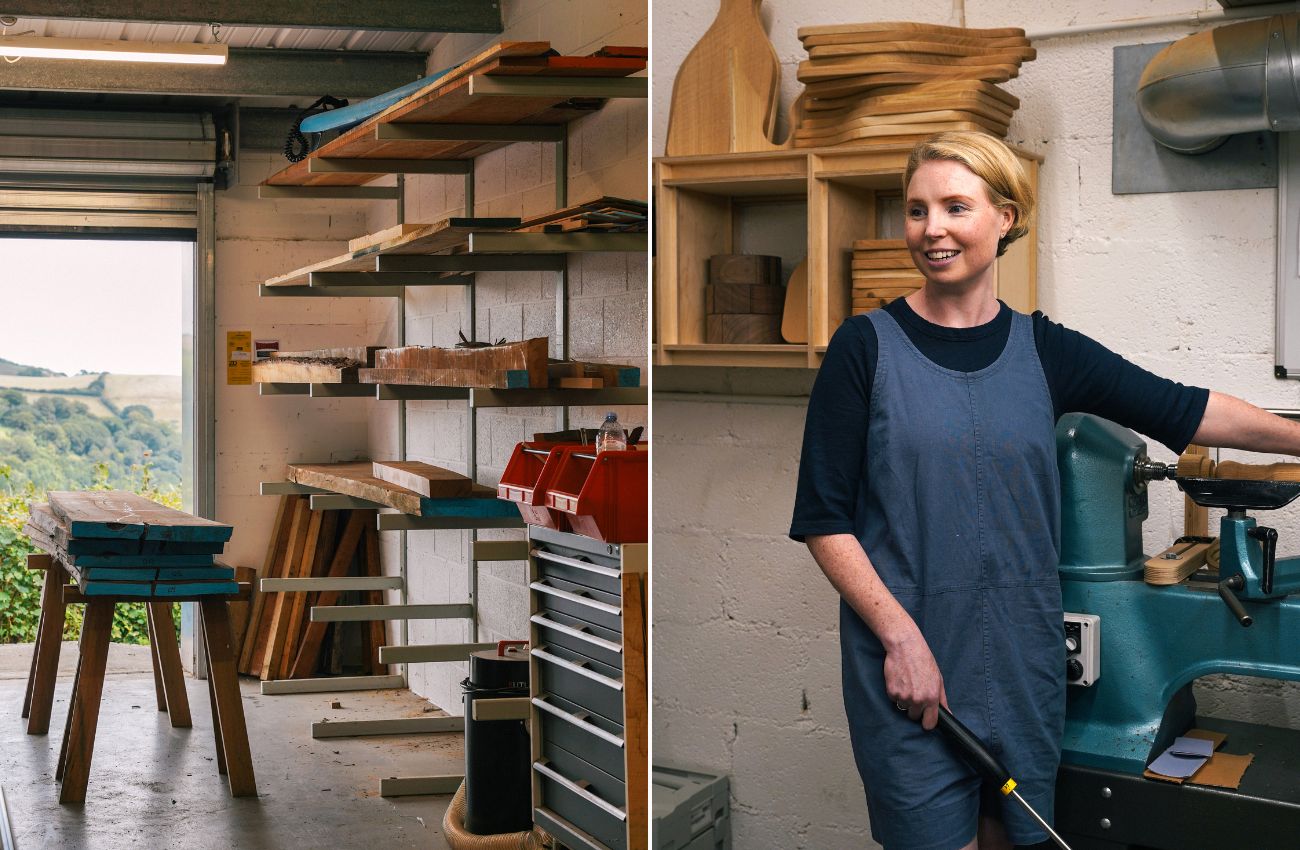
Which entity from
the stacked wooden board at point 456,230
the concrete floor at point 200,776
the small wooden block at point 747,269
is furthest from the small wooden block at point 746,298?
the concrete floor at point 200,776

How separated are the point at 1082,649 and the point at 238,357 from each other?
1283mm

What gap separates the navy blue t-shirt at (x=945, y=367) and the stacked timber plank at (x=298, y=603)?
67 centimetres

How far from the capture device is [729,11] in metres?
2.62

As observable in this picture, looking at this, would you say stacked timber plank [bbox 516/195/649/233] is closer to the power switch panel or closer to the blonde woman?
the blonde woman

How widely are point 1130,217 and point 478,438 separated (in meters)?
1.37

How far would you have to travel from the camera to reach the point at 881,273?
7.88 ft

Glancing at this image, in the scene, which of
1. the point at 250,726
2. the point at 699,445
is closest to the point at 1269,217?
the point at 699,445

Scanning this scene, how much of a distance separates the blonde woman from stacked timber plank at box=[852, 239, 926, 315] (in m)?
0.58

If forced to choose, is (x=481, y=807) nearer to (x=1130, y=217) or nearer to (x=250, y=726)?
(x=250, y=726)

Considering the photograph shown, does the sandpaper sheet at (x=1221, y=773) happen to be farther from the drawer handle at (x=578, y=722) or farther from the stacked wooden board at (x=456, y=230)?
the stacked wooden board at (x=456, y=230)

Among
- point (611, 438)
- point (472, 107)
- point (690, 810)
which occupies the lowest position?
point (690, 810)

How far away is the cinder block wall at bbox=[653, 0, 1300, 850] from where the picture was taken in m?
2.33

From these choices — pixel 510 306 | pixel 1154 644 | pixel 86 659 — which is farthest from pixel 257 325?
pixel 1154 644

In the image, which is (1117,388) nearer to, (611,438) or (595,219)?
(611,438)
